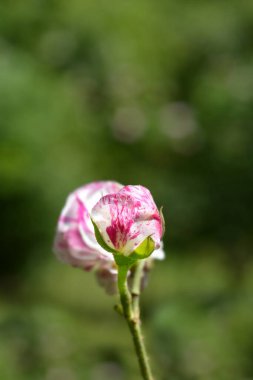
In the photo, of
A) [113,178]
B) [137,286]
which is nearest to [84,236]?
[137,286]

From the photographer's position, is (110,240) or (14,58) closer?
(110,240)

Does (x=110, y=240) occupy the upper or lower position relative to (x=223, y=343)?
lower

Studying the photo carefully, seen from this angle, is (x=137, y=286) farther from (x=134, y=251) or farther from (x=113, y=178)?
(x=113, y=178)

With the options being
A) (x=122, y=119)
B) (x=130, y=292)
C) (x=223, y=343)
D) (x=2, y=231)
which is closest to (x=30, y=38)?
(x=122, y=119)

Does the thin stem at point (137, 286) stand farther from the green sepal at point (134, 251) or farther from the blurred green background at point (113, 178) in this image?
the blurred green background at point (113, 178)

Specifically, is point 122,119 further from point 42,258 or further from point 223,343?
point 223,343

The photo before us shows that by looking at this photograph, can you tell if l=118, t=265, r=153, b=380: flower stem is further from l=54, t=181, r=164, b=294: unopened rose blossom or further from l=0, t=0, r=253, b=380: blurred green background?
l=0, t=0, r=253, b=380: blurred green background

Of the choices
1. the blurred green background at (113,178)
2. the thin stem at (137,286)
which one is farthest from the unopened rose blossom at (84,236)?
the blurred green background at (113,178)
